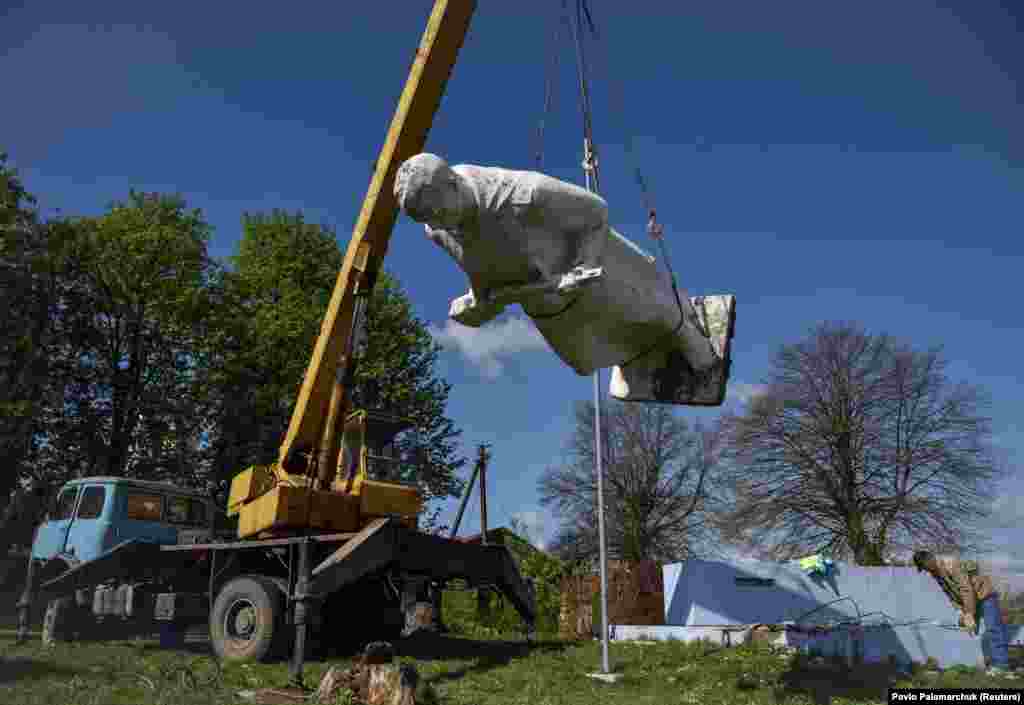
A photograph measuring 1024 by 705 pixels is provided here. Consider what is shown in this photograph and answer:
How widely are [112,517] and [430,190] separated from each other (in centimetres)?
1078

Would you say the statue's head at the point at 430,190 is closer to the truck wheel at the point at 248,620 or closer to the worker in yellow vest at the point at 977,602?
the truck wheel at the point at 248,620

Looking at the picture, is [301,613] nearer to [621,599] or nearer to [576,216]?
[576,216]

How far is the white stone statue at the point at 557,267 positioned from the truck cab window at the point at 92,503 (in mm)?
10067

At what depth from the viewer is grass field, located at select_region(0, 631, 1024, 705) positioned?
6.86 metres

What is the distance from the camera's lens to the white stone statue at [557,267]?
414 centimetres

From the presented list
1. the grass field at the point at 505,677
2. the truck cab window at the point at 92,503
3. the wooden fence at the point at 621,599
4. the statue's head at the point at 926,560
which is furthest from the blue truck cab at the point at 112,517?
the statue's head at the point at 926,560

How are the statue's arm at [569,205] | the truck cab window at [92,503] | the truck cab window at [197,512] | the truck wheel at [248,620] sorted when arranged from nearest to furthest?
the statue's arm at [569,205]
the truck wheel at [248,620]
the truck cab window at [92,503]
the truck cab window at [197,512]

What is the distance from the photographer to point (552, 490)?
30094 mm

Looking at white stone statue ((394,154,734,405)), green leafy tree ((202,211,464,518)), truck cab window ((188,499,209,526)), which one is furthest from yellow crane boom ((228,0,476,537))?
green leafy tree ((202,211,464,518))

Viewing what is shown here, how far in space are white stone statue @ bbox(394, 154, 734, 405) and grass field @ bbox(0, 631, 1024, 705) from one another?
3.33m

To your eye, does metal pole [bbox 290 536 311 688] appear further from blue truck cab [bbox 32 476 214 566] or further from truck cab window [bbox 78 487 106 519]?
truck cab window [bbox 78 487 106 519]

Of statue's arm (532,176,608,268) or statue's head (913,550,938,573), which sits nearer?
statue's arm (532,176,608,268)

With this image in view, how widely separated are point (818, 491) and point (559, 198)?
18.7 m

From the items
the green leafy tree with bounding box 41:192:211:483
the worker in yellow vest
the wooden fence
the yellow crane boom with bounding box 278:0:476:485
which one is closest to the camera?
the worker in yellow vest
